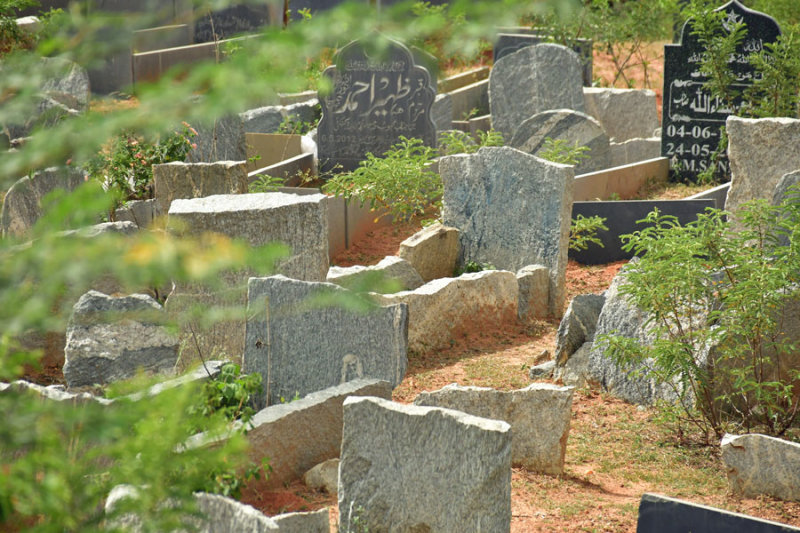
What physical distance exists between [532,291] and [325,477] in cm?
352

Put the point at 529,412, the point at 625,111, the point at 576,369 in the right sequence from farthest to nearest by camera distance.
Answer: the point at 625,111
the point at 576,369
the point at 529,412

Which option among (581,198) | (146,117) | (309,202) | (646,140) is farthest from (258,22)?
(146,117)

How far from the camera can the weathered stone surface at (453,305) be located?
6801mm

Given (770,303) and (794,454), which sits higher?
(770,303)

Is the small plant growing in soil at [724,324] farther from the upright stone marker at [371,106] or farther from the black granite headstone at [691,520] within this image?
the upright stone marker at [371,106]

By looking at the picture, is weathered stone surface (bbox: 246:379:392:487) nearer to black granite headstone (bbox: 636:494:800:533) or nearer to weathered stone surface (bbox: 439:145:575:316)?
black granite headstone (bbox: 636:494:800:533)

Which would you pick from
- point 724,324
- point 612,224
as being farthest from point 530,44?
point 724,324

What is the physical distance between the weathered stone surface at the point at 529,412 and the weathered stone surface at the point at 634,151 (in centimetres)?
751

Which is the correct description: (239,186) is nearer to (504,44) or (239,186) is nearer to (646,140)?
(646,140)

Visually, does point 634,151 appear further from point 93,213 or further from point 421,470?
point 93,213

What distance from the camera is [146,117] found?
1722 millimetres

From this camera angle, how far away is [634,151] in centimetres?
1203

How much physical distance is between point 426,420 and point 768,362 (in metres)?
2.17

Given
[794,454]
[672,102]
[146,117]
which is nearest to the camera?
[146,117]
